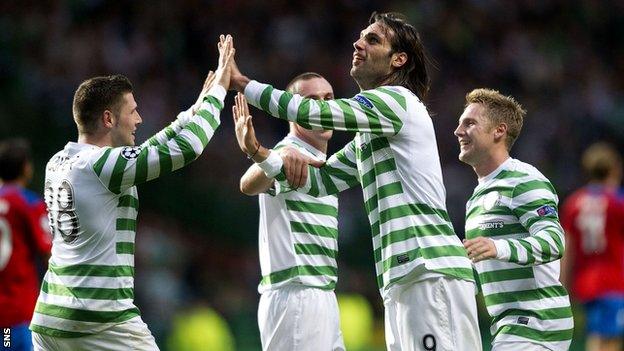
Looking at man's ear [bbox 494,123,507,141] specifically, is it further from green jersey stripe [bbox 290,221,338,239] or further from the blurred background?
the blurred background

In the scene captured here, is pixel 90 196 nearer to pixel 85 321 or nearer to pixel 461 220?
pixel 85 321

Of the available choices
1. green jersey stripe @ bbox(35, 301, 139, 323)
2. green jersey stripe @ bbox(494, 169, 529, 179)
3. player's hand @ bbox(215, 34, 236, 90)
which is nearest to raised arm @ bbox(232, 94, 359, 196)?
player's hand @ bbox(215, 34, 236, 90)

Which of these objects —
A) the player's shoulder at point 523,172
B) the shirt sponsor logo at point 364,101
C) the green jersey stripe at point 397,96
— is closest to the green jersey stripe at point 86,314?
the shirt sponsor logo at point 364,101

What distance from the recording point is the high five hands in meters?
5.48

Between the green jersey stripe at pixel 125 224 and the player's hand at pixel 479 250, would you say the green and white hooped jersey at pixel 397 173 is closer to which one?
the player's hand at pixel 479 250

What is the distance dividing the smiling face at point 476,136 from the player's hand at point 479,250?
889 millimetres

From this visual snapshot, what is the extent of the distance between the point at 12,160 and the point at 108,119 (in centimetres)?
291

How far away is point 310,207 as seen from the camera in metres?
6.39

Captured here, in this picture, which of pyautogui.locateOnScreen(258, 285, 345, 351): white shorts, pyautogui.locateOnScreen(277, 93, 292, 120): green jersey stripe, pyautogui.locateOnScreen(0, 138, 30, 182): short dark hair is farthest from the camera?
pyautogui.locateOnScreen(0, 138, 30, 182): short dark hair

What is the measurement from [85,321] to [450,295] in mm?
1711

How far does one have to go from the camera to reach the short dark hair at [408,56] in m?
5.54

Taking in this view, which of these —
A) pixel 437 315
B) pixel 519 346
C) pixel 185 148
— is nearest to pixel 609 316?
pixel 519 346

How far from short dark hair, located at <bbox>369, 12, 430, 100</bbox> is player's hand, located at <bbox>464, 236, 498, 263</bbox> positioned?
91 cm

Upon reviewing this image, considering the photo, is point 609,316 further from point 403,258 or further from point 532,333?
point 403,258
